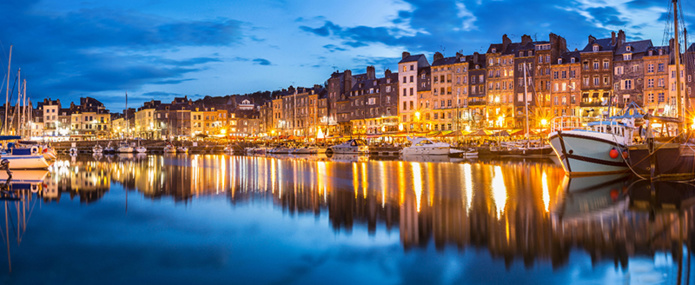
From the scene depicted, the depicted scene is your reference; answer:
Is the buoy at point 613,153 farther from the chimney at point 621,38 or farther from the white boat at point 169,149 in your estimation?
the white boat at point 169,149

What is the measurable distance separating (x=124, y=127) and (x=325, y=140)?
80864 mm

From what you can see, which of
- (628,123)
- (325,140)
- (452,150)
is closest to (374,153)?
(452,150)

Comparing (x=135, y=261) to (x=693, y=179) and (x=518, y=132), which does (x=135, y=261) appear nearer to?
(x=693, y=179)

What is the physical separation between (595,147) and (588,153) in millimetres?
497

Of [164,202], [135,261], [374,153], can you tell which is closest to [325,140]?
[374,153]

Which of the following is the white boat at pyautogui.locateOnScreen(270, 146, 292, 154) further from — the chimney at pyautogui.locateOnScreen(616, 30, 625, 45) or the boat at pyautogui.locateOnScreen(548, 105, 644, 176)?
the boat at pyautogui.locateOnScreen(548, 105, 644, 176)

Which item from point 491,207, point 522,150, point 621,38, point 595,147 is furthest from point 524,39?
Answer: point 491,207

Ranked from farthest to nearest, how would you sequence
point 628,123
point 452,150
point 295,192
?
point 452,150 < point 628,123 < point 295,192

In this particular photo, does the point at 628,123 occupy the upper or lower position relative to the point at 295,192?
upper

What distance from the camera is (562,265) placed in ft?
33.6

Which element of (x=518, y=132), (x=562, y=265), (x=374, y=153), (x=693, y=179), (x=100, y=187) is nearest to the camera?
(x=562, y=265)

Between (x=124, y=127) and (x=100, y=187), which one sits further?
(x=124, y=127)

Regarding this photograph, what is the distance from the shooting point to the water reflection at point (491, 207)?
1187 cm

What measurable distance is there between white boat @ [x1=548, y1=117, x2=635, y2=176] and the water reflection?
2.85 ft
